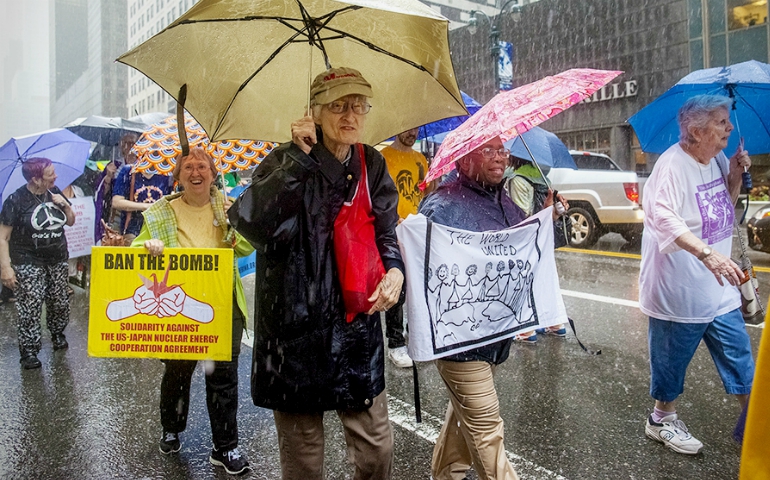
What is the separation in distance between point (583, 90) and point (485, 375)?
1.44 m

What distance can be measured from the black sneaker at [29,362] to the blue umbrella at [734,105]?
5.51 m

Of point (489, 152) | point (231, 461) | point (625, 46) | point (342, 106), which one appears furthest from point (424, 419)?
point (625, 46)

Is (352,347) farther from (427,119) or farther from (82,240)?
(82,240)

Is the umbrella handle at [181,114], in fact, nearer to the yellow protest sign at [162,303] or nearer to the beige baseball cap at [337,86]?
the yellow protest sign at [162,303]

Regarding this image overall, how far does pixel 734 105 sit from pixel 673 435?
2137 millimetres

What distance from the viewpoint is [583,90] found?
2.84 metres

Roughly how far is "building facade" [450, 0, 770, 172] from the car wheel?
1365 centimetres

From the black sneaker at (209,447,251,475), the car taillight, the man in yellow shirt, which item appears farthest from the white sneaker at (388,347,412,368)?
the car taillight

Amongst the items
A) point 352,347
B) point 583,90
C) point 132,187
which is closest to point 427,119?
point 583,90

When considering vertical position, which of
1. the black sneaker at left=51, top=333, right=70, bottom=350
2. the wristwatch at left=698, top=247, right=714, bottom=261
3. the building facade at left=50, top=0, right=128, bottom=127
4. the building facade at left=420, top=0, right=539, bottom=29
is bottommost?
the black sneaker at left=51, top=333, right=70, bottom=350

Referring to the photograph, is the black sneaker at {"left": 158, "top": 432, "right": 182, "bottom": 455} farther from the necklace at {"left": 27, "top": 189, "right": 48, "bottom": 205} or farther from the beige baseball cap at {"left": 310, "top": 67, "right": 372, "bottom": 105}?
the necklace at {"left": 27, "top": 189, "right": 48, "bottom": 205}

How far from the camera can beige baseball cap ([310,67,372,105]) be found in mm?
2244

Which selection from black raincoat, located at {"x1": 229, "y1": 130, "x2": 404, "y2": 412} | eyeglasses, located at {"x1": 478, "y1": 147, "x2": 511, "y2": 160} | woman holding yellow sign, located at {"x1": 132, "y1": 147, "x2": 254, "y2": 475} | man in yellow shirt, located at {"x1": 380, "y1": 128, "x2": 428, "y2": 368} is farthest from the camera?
man in yellow shirt, located at {"x1": 380, "y1": 128, "x2": 428, "y2": 368}

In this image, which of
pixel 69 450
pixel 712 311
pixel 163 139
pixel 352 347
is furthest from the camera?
pixel 163 139
